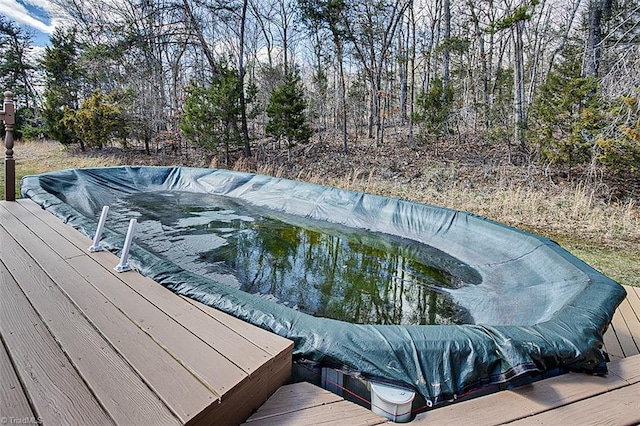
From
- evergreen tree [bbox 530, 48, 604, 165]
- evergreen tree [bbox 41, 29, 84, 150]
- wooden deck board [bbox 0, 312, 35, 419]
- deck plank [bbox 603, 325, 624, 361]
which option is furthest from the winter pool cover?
evergreen tree [bbox 41, 29, 84, 150]

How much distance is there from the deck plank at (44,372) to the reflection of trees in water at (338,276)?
1475 millimetres

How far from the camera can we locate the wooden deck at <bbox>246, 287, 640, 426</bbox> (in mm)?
1111

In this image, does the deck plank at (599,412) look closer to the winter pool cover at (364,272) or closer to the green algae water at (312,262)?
the winter pool cover at (364,272)

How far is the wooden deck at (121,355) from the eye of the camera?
3.24ft

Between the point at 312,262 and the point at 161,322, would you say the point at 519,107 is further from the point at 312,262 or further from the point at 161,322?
the point at 161,322

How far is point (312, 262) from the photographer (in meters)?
3.34

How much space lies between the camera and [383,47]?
30.4 ft

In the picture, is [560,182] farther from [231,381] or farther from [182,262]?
[231,381]

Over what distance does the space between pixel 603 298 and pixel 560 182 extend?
17.5 feet

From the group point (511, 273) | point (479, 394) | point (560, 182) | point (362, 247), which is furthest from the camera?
point (560, 182)

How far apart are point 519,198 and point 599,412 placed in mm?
4622

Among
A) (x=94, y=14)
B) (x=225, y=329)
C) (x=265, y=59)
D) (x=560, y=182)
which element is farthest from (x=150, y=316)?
(x=265, y=59)

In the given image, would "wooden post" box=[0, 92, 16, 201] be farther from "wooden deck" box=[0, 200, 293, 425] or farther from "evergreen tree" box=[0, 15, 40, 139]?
"evergreen tree" box=[0, 15, 40, 139]

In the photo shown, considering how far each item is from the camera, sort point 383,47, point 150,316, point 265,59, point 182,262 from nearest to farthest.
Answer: point 150,316
point 182,262
point 383,47
point 265,59
